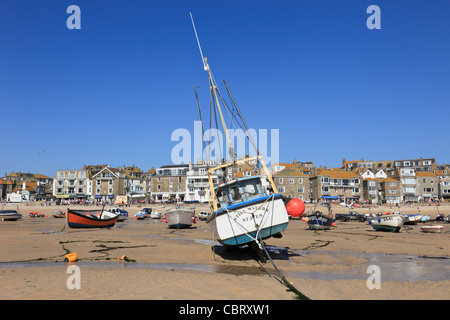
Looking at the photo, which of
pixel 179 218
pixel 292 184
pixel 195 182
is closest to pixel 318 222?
pixel 179 218

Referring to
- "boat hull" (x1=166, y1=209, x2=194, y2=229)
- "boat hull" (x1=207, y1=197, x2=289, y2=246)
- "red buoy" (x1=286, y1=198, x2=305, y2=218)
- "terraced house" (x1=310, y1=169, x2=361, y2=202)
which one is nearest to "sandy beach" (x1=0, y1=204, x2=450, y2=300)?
"boat hull" (x1=207, y1=197, x2=289, y2=246)

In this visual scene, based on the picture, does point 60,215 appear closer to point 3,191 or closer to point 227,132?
point 227,132

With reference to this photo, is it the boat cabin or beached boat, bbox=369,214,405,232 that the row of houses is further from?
the boat cabin

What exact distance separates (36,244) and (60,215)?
44588 millimetres

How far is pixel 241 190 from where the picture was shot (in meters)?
20.4

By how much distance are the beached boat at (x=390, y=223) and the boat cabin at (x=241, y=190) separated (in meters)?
22.4

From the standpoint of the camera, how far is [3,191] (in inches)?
5891

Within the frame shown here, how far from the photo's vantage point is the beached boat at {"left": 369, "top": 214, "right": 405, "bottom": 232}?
1458 inches

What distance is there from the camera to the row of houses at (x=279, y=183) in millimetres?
108875

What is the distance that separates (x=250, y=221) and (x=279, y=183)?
8859 centimetres

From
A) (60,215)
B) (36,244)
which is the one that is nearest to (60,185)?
(60,215)

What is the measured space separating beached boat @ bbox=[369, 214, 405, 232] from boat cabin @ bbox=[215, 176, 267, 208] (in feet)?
73.5

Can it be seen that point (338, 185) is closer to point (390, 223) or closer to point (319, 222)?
point (319, 222)

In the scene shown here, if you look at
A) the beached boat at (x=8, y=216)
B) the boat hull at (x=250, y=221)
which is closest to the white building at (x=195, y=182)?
the beached boat at (x=8, y=216)
